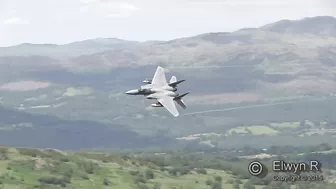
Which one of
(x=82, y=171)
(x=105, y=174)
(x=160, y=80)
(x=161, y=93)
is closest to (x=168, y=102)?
(x=161, y=93)

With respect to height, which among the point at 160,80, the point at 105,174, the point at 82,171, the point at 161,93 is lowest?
the point at 105,174

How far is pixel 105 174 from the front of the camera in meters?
170

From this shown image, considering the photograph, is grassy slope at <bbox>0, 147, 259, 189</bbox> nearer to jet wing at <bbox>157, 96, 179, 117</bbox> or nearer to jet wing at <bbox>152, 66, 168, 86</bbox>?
jet wing at <bbox>152, 66, 168, 86</bbox>

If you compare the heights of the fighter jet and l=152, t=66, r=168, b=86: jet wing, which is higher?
l=152, t=66, r=168, b=86: jet wing

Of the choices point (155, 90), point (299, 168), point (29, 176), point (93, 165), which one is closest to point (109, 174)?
point (93, 165)

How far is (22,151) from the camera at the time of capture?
179375 mm

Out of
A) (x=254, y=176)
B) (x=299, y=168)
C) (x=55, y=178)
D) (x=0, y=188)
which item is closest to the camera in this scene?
(x=299, y=168)

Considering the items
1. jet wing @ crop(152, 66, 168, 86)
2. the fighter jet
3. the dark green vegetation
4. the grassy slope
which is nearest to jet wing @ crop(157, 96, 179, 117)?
the fighter jet

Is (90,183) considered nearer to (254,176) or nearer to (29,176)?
(29,176)

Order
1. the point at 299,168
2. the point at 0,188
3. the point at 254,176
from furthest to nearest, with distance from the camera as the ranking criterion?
1. the point at 254,176
2. the point at 0,188
3. the point at 299,168

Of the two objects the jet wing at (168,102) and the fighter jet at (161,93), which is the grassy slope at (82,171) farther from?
the jet wing at (168,102)

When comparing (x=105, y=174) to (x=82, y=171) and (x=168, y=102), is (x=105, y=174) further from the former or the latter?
(x=168, y=102)

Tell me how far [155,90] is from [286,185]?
153 feet

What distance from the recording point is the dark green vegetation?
15738cm
